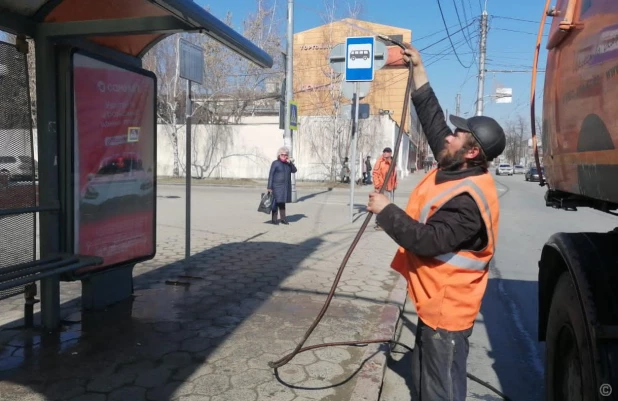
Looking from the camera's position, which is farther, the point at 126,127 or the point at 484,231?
the point at 126,127

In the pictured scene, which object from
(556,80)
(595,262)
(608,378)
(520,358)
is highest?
(556,80)

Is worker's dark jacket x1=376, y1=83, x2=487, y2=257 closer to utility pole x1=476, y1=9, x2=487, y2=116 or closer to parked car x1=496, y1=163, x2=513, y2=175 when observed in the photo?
utility pole x1=476, y1=9, x2=487, y2=116

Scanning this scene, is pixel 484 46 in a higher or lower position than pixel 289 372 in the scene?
higher

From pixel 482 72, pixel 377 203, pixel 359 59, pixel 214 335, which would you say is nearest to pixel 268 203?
pixel 359 59

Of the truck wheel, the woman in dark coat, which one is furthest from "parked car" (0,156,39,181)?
the woman in dark coat

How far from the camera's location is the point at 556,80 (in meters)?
2.58

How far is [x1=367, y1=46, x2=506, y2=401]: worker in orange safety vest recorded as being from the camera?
2.34 meters

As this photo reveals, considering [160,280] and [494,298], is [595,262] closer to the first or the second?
[494,298]

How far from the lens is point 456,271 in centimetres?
241

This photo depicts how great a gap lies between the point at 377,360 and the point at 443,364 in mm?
1409

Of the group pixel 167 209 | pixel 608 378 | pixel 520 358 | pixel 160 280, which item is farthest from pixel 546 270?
pixel 167 209

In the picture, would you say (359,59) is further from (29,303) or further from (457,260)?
(457,260)

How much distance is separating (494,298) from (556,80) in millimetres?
3980

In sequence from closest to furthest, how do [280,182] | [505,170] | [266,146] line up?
[280,182]
[266,146]
[505,170]
